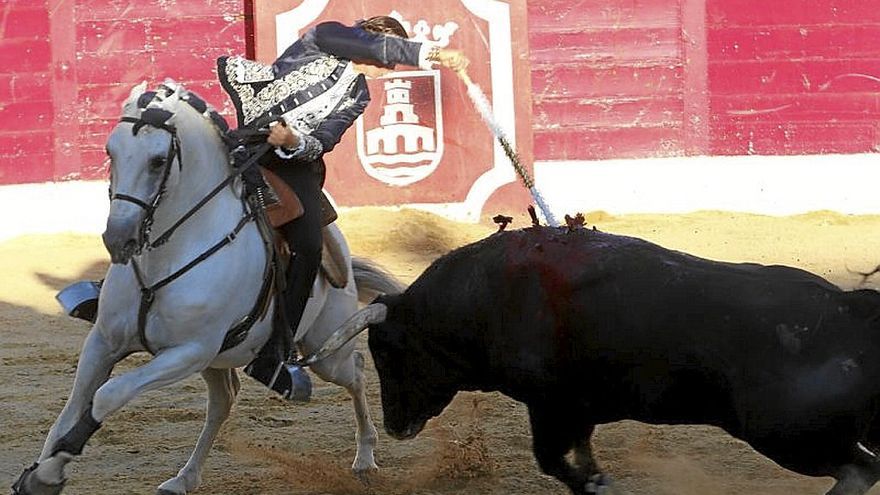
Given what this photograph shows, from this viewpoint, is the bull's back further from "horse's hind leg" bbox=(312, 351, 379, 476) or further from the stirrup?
"horse's hind leg" bbox=(312, 351, 379, 476)

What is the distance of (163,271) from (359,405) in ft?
3.17

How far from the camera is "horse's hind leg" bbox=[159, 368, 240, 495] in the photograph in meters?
4.18

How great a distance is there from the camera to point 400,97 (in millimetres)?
8719

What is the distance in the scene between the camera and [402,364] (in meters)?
3.82

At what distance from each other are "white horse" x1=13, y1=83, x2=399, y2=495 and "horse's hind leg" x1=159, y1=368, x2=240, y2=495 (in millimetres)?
285

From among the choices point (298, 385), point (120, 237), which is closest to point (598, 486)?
point (298, 385)

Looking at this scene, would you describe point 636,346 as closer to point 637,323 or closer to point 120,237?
point 637,323

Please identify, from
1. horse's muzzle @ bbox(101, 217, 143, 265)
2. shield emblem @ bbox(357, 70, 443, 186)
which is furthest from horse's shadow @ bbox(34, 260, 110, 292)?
horse's muzzle @ bbox(101, 217, 143, 265)

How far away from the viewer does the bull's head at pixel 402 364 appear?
3.76m

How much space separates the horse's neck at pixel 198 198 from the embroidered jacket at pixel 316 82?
0.62 ft

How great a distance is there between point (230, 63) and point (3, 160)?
207 inches

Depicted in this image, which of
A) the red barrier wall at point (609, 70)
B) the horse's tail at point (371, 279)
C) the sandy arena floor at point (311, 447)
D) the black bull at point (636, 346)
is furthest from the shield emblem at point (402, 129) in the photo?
the black bull at point (636, 346)

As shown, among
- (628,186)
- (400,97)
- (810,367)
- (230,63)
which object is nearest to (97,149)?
(400,97)

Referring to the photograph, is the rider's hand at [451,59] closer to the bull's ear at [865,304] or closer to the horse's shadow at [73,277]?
the bull's ear at [865,304]
